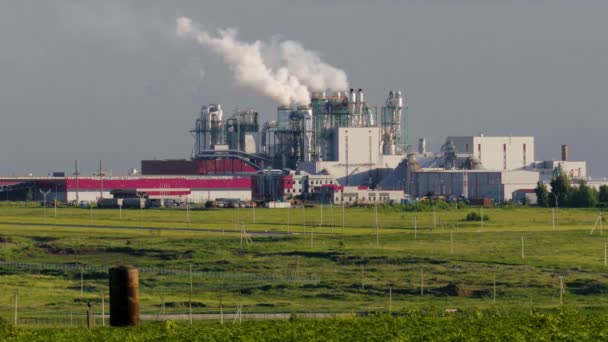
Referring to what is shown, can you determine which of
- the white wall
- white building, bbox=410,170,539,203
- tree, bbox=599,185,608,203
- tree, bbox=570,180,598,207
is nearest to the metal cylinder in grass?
tree, bbox=570,180,598,207

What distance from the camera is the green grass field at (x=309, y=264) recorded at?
65.9m

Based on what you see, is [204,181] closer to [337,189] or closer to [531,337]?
[337,189]

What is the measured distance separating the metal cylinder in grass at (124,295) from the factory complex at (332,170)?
13296cm

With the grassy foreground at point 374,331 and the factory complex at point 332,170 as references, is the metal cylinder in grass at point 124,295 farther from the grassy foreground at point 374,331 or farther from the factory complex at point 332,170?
the factory complex at point 332,170

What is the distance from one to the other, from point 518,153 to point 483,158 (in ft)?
15.6

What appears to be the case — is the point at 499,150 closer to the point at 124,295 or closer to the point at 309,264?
the point at 309,264

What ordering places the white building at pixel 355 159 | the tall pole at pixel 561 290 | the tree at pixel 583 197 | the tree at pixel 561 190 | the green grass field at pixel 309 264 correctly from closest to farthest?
the tall pole at pixel 561 290
the green grass field at pixel 309 264
the tree at pixel 583 197
the tree at pixel 561 190
the white building at pixel 355 159

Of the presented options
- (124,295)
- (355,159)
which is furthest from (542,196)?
(124,295)

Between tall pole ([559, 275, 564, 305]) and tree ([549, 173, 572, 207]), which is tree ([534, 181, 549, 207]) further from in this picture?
tall pole ([559, 275, 564, 305])

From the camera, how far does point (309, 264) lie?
84750mm

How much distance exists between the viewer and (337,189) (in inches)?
6895

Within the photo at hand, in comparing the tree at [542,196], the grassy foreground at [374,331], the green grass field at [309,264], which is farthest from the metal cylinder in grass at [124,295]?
the tree at [542,196]

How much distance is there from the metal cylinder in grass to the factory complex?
133 m

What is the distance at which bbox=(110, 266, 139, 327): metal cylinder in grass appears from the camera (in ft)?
117
